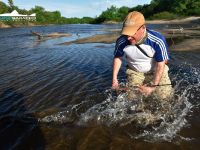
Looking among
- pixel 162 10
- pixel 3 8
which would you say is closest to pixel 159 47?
pixel 162 10

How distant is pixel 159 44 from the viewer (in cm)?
571

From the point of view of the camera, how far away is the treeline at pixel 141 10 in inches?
3959

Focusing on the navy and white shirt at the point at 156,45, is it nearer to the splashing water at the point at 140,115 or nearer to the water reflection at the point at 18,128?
the splashing water at the point at 140,115

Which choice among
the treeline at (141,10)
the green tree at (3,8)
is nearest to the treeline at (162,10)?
the treeline at (141,10)

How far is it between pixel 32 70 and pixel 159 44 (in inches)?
385

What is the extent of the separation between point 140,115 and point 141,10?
13239 cm

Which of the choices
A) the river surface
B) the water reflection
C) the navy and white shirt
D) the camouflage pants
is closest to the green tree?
the river surface

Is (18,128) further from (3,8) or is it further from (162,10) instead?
(3,8)

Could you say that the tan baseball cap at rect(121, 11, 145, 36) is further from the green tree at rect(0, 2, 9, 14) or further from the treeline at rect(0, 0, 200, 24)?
the green tree at rect(0, 2, 9, 14)

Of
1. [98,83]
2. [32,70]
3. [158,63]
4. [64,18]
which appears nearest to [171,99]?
[158,63]

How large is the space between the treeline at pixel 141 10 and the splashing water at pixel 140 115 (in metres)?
93.0

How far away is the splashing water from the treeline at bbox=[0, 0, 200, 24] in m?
93.0

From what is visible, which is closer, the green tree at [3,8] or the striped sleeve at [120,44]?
the striped sleeve at [120,44]

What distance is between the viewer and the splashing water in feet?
20.8
